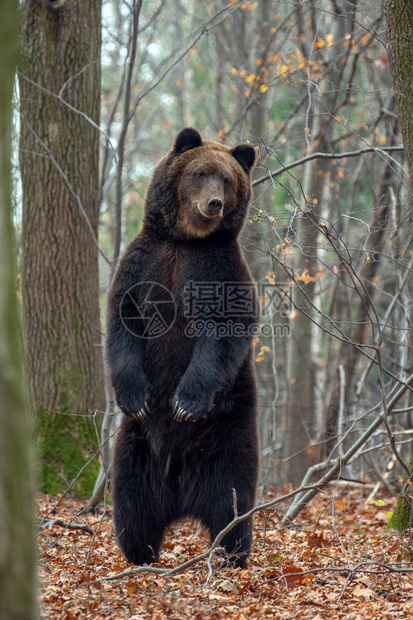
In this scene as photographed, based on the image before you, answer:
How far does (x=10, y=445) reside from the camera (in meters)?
2.13

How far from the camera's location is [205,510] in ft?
17.3

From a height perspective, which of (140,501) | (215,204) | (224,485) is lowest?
(140,501)

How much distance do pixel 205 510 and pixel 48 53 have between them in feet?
17.9

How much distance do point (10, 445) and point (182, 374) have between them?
3.37m

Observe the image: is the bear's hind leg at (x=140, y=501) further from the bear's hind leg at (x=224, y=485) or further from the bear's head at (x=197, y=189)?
the bear's head at (x=197, y=189)

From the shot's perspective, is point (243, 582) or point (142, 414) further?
point (142, 414)

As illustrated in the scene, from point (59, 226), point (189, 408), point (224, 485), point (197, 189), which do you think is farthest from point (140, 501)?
point (59, 226)

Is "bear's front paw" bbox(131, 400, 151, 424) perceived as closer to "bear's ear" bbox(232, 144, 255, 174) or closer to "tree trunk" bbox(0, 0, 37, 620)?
"bear's ear" bbox(232, 144, 255, 174)

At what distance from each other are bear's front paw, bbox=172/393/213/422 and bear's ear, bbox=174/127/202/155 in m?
2.29

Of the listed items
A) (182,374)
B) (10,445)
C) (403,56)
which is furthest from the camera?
(182,374)

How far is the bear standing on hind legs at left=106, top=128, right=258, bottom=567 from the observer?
528 centimetres

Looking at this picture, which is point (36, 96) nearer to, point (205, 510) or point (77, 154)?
point (77, 154)

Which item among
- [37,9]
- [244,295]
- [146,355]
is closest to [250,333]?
[244,295]

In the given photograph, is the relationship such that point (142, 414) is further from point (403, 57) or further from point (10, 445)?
point (403, 57)
